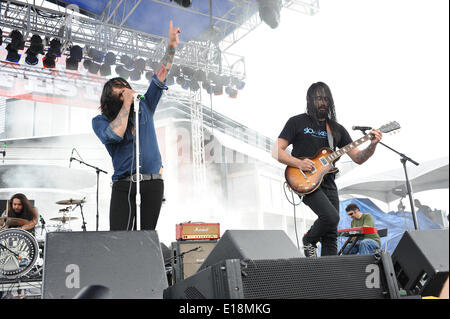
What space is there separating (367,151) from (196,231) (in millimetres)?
1979

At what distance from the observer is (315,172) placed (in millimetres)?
2691

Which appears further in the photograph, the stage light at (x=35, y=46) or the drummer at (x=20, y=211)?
the stage light at (x=35, y=46)

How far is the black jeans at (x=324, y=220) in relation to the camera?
251 cm

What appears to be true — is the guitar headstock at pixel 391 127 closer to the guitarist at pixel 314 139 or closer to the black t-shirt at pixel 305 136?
the guitarist at pixel 314 139

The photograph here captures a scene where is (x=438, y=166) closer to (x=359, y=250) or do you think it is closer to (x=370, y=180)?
(x=370, y=180)

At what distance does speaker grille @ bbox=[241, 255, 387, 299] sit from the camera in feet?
4.36

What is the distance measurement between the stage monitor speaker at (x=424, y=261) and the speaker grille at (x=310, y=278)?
0.85 feet

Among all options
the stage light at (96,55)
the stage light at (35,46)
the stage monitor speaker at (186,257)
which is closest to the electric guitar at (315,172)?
the stage monitor speaker at (186,257)

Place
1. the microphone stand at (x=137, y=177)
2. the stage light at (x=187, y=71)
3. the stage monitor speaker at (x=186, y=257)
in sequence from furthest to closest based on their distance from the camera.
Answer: the stage light at (x=187, y=71)
the stage monitor speaker at (x=186, y=257)
the microphone stand at (x=137, y=177)

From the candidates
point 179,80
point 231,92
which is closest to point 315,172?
point 179,80

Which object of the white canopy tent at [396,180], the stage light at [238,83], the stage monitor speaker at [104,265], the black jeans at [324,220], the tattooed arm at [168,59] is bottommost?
the stage monitor speaker at [104,265]

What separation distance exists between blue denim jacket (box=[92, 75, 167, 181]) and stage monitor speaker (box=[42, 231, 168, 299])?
610 millimetres

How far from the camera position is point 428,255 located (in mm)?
1634

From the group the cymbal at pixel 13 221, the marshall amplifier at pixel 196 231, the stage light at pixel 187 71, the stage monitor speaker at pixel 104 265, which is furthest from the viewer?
the stage light at pixel 187 71
